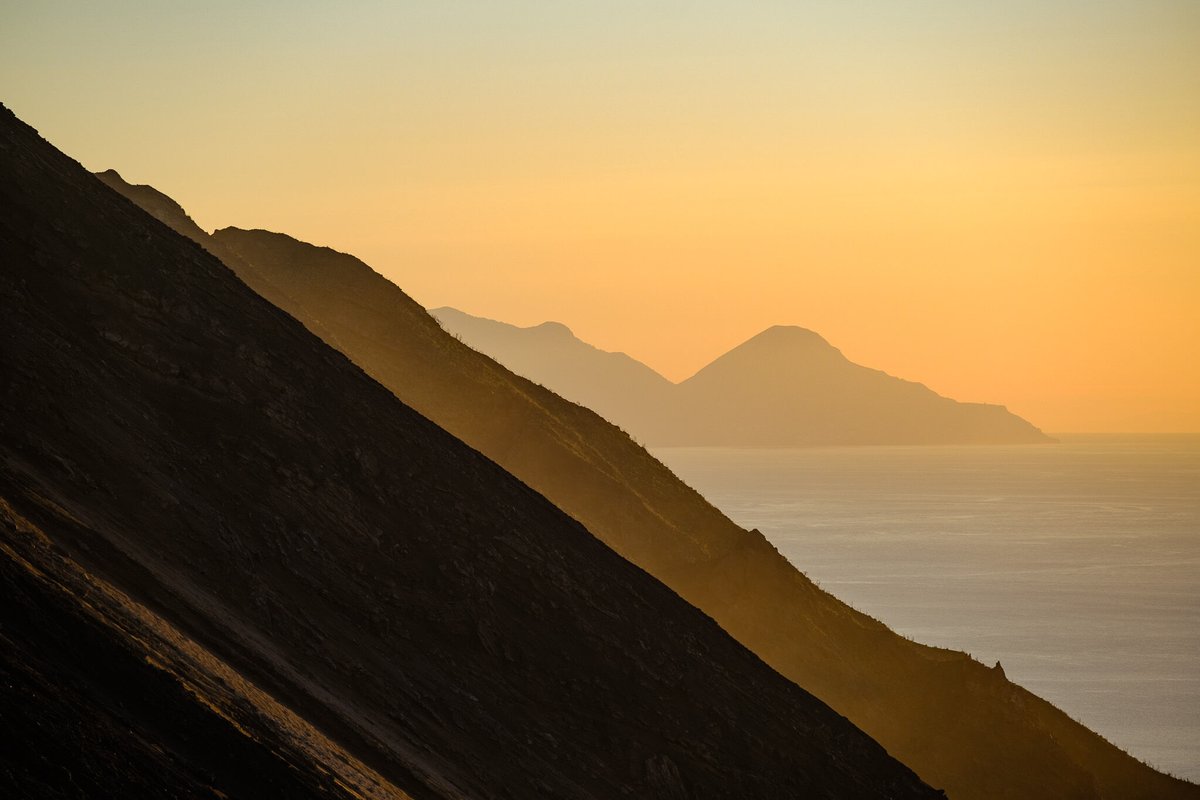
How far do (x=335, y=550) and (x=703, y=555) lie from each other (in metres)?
28.9

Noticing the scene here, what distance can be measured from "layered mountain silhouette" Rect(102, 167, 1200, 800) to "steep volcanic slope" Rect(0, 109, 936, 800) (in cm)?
1345

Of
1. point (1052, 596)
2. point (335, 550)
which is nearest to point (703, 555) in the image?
point (335, 550)

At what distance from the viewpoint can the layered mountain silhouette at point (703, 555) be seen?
4566 centimetres

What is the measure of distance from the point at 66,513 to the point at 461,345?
137 ft

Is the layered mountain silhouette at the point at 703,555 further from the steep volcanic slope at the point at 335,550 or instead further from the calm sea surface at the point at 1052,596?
the calm sea surface at the point at 1052,596

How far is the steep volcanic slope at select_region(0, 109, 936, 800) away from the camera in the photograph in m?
22.5

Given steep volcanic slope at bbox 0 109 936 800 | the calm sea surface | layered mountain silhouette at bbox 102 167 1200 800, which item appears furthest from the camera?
the calm sea surface

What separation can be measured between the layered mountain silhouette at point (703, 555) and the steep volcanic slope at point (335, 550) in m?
13.4

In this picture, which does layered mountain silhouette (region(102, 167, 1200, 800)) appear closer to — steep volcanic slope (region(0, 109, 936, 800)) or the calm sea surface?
steep volcanic slope (region(0, 109, 936, 800))

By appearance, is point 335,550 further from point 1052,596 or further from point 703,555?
point 1052,596

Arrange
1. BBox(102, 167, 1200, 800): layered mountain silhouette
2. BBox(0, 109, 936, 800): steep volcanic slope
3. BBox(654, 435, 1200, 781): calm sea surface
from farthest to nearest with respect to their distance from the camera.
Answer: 1. BBox(654, 435, 1200, 781): calm sea surface
2. BBox(102, 167, 1200, 800): layered mountain silhouette
3. BBox(0, 109, 936, 800): steep volcanic slope

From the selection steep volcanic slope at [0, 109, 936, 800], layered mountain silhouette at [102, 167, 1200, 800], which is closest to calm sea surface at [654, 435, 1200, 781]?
layered mountain silhouette at [102, 167, 1200, 800]

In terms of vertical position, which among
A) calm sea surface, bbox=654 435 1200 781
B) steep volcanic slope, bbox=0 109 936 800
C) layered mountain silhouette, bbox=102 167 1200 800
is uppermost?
calm sea surface, bbox=654 435 1200 781

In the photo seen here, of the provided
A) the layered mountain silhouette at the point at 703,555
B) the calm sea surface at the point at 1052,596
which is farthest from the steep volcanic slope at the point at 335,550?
the calm sea surface at the point at 1052,596
